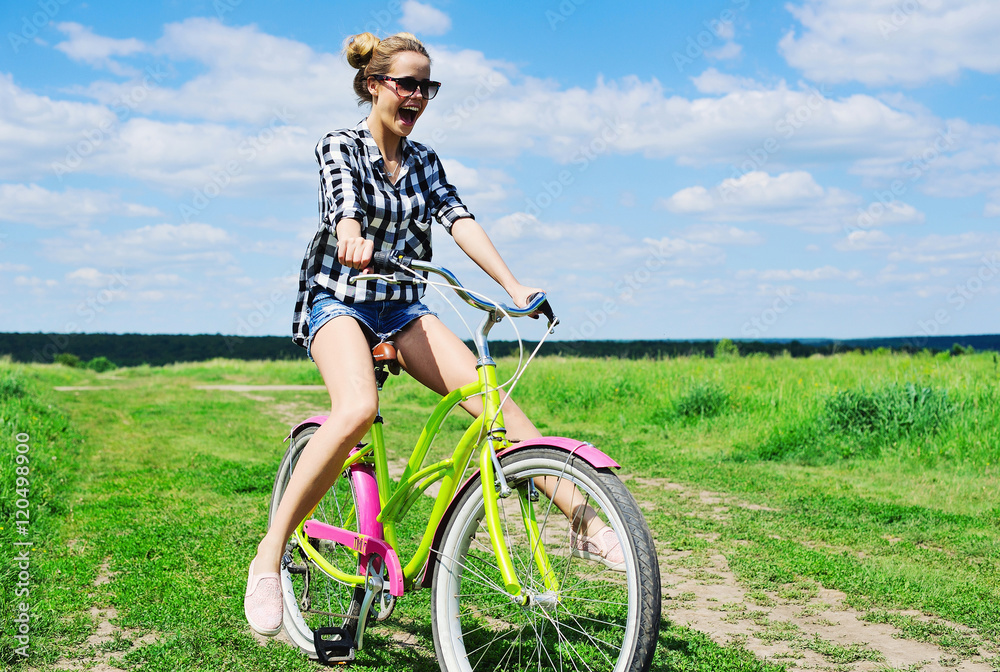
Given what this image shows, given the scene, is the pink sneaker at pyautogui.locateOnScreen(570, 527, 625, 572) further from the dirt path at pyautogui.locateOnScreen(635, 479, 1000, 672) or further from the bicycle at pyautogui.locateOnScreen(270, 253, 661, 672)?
the dirt path at pyautogui.locateOnScreen(635, 479, 1000, 672)

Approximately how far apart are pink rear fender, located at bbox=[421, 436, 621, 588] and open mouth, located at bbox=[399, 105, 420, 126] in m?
1.33

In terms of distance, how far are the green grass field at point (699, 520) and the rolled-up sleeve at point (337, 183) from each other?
5.71ft

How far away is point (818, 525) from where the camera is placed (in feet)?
18.4

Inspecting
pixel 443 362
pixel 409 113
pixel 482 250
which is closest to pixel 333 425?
pixel 443 362

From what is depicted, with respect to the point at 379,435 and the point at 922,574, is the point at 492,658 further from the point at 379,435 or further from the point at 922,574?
the point at 922,574

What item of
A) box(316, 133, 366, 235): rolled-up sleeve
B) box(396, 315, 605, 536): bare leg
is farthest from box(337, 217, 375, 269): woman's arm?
box(396, 315, 605, 536): bare leg

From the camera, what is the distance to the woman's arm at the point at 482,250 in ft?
10.1

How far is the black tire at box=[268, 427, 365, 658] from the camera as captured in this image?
3.37 metres

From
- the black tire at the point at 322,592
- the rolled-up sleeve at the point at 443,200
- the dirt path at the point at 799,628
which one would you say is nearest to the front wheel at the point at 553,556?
the black tire at the point at 322,592

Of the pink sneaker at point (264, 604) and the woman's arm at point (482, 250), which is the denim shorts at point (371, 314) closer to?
the woman's arm at point (482, 250)

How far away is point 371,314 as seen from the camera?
310 centimetres

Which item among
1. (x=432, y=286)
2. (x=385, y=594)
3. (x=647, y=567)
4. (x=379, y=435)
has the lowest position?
(x=385, y=594)

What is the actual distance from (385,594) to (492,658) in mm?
555

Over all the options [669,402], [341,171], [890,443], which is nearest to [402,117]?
[341,171]
